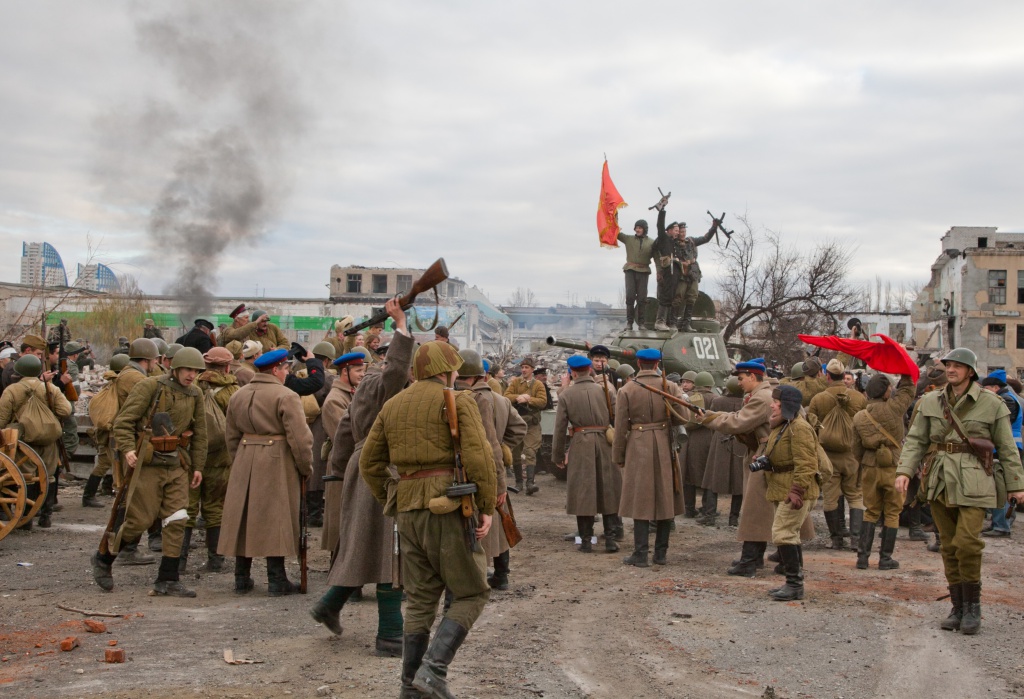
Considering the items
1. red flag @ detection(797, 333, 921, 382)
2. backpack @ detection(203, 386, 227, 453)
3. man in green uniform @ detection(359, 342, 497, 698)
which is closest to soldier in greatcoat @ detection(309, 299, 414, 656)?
man in green uniform @ detection(359, 342, 497, 698)

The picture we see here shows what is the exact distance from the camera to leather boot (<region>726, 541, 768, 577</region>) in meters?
9.63

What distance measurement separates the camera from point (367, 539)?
261 inches

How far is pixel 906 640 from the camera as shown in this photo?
7312 millimetres

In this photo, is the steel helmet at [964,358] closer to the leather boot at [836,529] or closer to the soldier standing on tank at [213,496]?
the leather boot at [836,529]

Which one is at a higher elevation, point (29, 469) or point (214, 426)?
point (214, 426)

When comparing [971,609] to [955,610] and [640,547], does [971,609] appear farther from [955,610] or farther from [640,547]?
[640,547]

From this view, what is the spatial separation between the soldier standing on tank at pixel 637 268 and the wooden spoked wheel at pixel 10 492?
11.3 meters

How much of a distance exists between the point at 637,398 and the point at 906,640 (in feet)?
12.2

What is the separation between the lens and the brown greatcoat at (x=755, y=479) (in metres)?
9.53

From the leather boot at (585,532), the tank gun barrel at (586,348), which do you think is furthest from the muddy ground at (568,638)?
the tank gun barrel at (586,348)

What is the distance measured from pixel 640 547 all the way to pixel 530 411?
679cm

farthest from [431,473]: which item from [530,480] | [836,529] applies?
[530,480]

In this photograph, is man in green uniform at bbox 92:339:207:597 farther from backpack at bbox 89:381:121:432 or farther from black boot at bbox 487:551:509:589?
Answer: backpack at bbox 89:381:121:432

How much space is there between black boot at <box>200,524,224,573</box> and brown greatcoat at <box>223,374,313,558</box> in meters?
1.30
